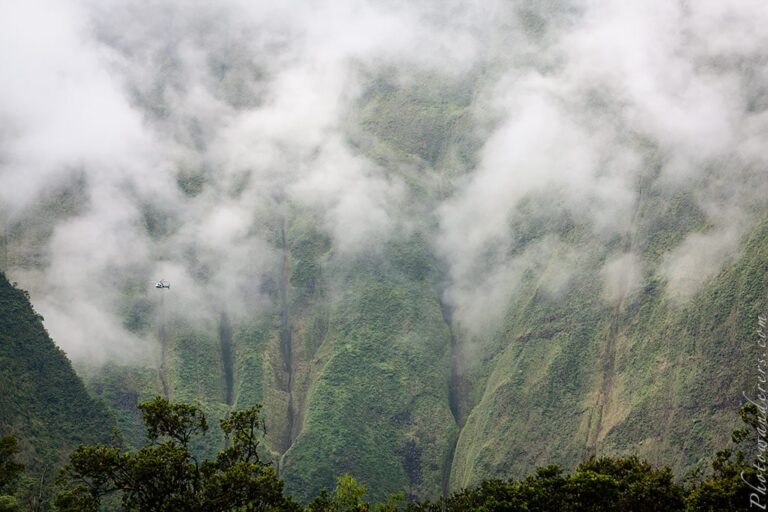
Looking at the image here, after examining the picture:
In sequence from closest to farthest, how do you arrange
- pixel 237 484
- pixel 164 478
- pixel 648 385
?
pixel 164 478 → pixel 237 484 → pixel 648 385

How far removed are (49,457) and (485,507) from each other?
95.9 m

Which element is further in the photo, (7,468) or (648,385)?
(648,385)

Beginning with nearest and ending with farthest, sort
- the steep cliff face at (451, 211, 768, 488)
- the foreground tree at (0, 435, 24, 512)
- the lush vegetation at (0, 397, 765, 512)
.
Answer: the lush vegetation at (0, 397, 765, 512), the foreground tree at (0, 435, 24, 512), the steep cliff face at (451, 211, 768, 488)

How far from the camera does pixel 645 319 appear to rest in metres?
190

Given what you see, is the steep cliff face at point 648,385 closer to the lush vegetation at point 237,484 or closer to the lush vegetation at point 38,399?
the lush vegetation at point 237,484

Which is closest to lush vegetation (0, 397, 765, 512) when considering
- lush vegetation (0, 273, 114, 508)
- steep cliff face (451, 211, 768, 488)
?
lush vegetation (0, 273, 114, 508)

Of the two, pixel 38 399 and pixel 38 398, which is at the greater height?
pixel 38 398

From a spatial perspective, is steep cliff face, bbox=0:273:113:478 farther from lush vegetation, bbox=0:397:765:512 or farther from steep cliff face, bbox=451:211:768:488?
steep cliff face, bbox=451:211:768:488

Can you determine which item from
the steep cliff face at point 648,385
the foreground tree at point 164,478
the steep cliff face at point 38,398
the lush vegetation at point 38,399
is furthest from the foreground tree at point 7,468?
the steep cliff face at point 648,385

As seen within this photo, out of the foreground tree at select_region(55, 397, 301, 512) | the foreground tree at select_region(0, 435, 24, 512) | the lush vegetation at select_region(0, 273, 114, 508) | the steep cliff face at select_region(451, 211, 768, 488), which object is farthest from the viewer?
the steep cliff face at select_region(451, 211, 768, 488)

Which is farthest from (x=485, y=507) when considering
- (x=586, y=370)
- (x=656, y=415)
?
(x=586, y=370)

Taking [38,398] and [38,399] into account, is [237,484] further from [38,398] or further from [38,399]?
[38,398]

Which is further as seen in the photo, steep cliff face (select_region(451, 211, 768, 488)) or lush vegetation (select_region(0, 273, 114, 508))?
steep cliff face (select_region(451, 211, 768, 488))

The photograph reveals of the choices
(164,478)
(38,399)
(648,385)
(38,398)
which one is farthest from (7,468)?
(648,385)
